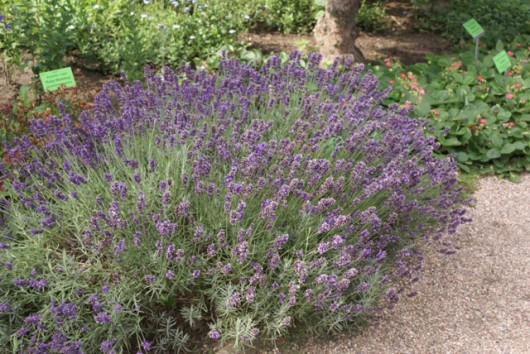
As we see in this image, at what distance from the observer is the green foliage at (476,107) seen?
4547 millimetres

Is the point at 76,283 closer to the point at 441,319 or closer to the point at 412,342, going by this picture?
the point at 412,342

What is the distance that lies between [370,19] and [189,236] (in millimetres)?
5252

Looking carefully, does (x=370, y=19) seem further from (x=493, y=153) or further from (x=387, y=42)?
(x=493, y=153)

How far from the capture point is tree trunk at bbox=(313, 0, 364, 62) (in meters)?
5.23

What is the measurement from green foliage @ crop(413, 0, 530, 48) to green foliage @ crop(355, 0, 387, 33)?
56 cm

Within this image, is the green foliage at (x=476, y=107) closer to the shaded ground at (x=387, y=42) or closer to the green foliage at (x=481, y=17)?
the shaded ground at (x=387, y=42)

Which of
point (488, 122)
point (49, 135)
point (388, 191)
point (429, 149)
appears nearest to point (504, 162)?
point (488, 122)

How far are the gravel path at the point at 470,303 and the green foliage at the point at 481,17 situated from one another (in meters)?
3.32

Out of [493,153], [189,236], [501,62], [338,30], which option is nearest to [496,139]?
[493,153]

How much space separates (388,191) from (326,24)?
288cm

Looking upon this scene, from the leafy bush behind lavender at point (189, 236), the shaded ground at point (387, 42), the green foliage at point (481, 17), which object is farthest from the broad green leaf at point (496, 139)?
the green foliage at point (481, 17)

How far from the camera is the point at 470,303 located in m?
3.09

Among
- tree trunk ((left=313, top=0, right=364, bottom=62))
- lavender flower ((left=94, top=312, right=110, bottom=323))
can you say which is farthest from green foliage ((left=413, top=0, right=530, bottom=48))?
lavender flower ((left=94, top=312, right=110, bottom=323))

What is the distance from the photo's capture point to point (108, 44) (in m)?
5.07
